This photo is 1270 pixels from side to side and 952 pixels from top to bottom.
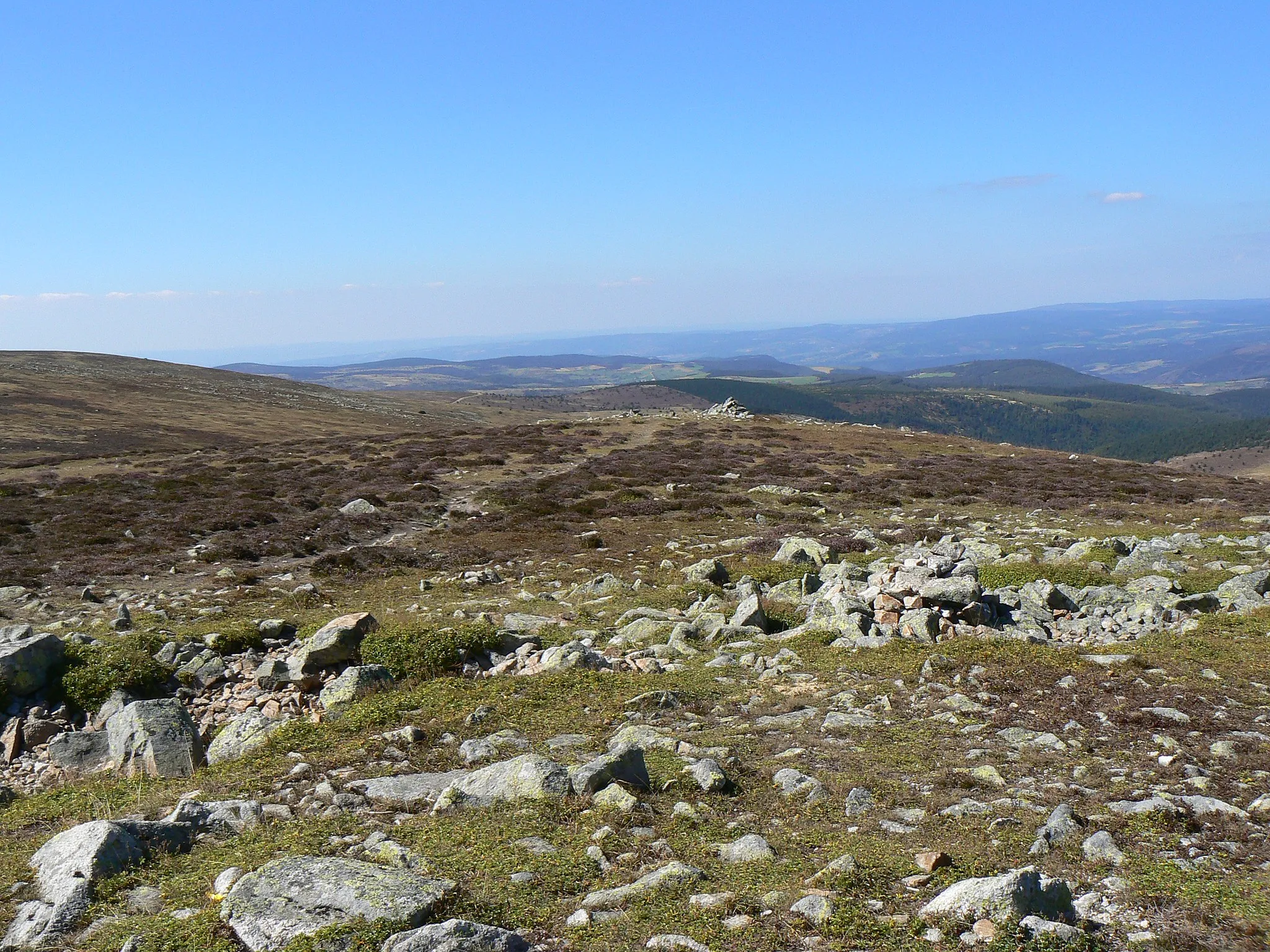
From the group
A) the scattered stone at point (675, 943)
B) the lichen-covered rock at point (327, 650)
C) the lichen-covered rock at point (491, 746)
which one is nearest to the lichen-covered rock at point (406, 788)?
the lichen-covered rock at point (491, 746)

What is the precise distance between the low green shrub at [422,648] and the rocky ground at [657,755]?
0.18 ft

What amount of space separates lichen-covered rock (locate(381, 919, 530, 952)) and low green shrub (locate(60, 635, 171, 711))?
35.6 feet

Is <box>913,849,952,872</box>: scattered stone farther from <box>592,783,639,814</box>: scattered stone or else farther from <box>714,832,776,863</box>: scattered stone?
<box>592,783,639,814</box>: scattered stone

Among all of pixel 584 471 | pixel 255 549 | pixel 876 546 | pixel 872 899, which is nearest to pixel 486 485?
pixel 584 471

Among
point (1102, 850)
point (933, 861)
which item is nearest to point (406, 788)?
point (933, 861)

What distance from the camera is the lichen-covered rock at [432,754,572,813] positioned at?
25.6 feet

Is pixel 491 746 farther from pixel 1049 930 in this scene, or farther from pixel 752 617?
pixel 752 617

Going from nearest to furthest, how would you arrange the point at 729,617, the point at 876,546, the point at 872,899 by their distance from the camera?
the point at 872,899 → the point at 729,617 → the point at 876,546

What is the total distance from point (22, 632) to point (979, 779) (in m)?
16.5

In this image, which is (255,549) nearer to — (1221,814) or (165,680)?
(165,680)

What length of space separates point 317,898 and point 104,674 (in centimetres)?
1037

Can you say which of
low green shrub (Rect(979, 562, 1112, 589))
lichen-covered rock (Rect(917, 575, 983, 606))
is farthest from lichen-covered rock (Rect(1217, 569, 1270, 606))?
lichen-covered rock (Rect(917, 575, 983, 606))

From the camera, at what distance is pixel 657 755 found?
29.4 ft

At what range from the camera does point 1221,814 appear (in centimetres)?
668
